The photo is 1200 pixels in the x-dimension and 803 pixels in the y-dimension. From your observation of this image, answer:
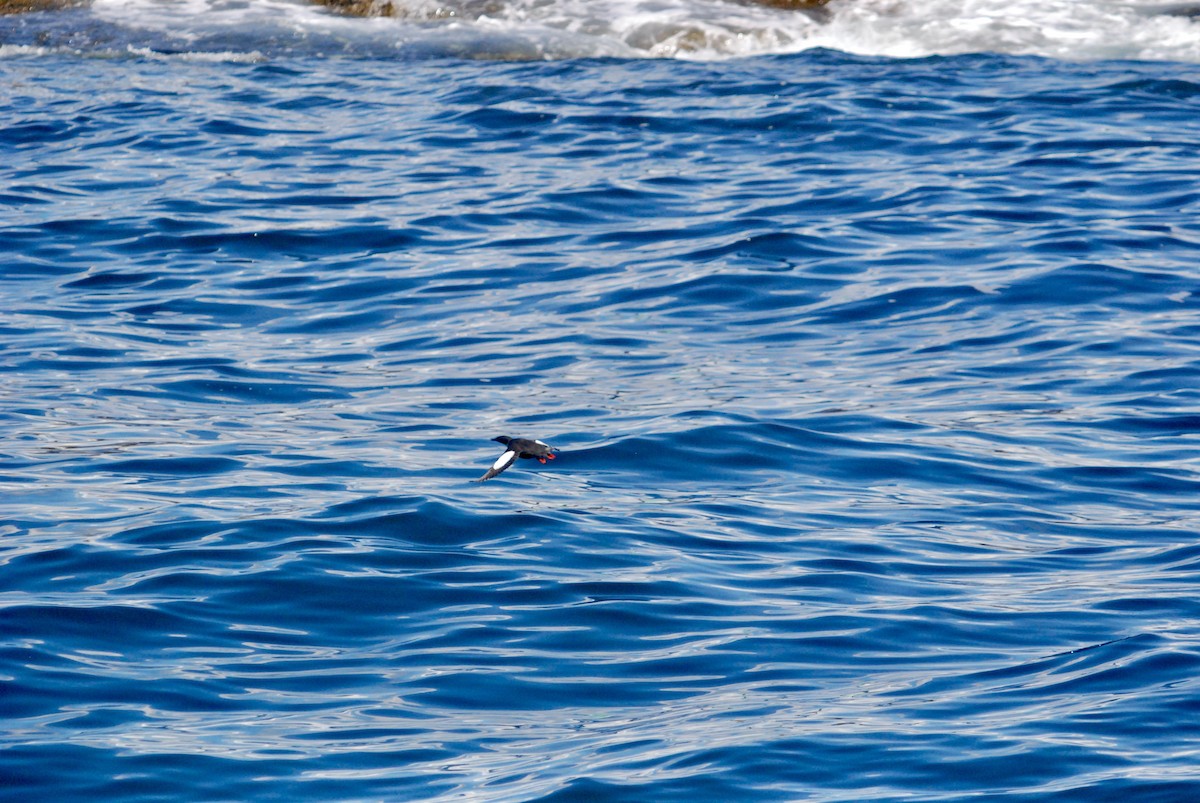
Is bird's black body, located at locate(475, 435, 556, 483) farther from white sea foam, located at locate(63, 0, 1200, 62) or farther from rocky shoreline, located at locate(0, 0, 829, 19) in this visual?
rocky shoreline, located at locate(0, 0, 829, 19)

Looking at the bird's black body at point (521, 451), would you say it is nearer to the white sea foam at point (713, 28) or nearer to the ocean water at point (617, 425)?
the ocean water at point (617, 425)

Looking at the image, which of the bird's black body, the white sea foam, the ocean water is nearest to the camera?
the ocean water

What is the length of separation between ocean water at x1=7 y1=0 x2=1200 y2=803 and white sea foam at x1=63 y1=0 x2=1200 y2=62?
0.48ft

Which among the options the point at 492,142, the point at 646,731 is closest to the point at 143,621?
the point at 646,731

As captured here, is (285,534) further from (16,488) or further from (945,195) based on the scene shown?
(945,195)

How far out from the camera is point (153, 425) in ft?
29.5

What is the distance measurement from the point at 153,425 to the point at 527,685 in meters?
3.90

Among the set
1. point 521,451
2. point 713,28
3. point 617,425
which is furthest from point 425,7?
point 521,451

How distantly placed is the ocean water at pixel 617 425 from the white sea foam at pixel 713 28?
0.15 meters

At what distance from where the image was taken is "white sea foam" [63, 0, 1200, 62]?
18.0m

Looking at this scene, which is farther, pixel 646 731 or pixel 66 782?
pixel 646 731

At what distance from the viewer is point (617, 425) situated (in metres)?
8.88

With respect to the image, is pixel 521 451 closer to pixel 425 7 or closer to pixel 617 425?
pixel 617 425

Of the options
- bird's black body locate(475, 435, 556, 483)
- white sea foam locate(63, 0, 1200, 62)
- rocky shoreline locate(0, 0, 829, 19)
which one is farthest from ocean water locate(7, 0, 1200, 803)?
rocky shoreline locate(0, 0, 829, 19)
